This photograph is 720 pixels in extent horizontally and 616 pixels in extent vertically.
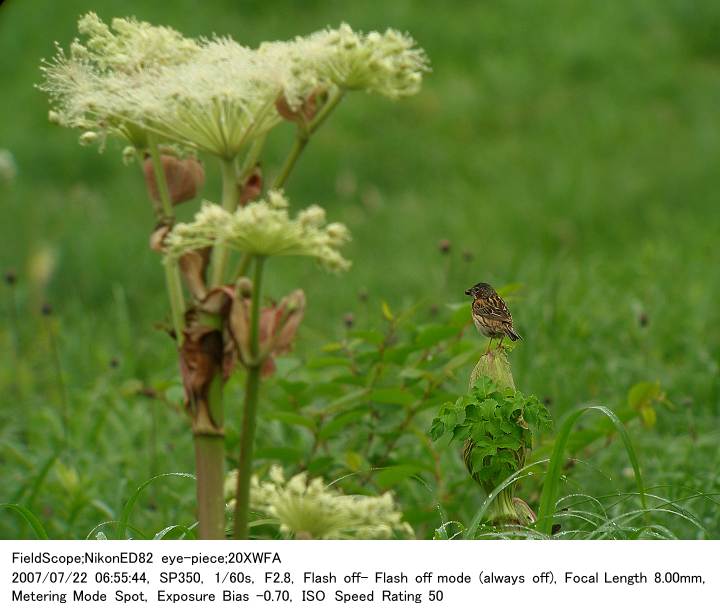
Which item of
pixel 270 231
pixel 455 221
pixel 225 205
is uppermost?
pixel 455 221

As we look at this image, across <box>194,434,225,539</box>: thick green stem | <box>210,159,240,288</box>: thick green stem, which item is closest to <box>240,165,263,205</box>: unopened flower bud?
<box>210,159,240,288</box>: thick green stem

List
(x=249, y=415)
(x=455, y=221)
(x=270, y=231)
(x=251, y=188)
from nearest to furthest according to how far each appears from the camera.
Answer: (x=270, y=231) → (x=249, y=415) → (x=251, y=188) → (x=455, y=221)

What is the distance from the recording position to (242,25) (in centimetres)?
764

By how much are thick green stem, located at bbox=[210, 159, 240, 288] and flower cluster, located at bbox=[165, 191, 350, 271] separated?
0.11 m

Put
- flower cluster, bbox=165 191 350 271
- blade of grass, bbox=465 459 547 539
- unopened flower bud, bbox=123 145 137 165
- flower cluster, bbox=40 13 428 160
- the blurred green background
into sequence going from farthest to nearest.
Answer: the blurred green background
blade of grass, bbox=465 459 547 539
unopened flower bud, bbox=123 145 137 165
flower cluster, bbox=40 13 428 160
flower cluster, bbox=165 191 350 271

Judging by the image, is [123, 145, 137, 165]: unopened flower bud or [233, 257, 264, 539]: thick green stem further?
[123, 145, 137, 165]: unopened flower bud

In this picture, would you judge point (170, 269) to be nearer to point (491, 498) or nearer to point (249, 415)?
point (249, 415)

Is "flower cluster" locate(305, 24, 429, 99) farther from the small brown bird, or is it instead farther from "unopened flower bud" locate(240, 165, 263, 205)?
the small brown bird

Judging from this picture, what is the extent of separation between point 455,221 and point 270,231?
482 cm

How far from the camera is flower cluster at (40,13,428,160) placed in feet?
3.92

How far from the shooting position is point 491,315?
1463mm

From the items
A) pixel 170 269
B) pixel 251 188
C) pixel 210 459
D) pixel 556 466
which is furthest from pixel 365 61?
pixel 556 466

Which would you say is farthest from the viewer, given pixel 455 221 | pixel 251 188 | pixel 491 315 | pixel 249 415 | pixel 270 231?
pixel 455 221
